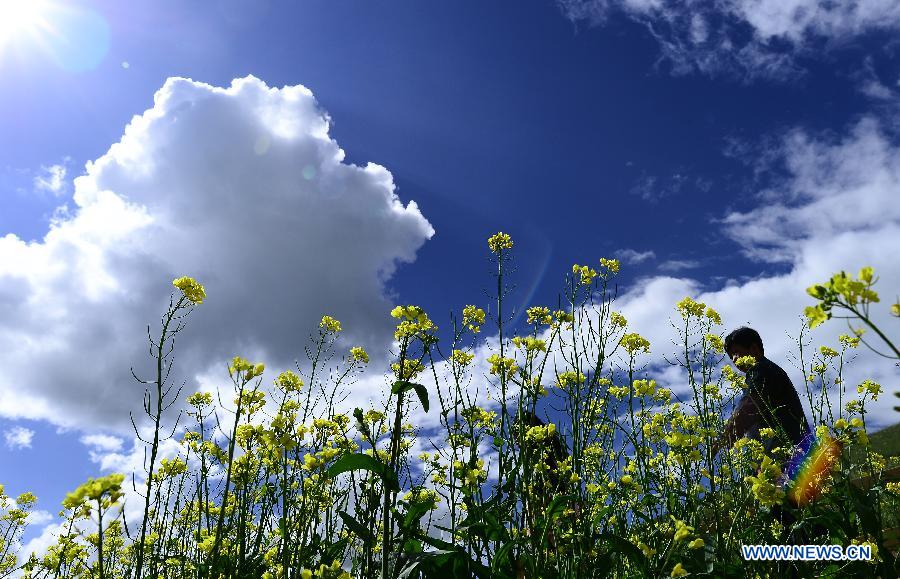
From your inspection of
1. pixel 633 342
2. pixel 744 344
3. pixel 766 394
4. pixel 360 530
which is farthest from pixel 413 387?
pixel 744 344

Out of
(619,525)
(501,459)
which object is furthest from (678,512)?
(501,459)

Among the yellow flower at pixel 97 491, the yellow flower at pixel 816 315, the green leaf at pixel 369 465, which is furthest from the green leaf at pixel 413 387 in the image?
the yellow flower at pixel 816 315

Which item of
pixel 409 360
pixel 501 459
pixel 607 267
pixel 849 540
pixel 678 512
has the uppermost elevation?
pixel 607 267

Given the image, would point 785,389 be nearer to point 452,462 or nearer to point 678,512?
point 678,512

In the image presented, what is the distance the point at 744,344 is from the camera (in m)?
4.62

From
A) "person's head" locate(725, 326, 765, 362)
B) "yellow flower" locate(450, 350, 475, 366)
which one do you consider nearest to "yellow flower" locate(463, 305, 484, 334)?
"yellow flower" locate(450, 350, 475, 366)

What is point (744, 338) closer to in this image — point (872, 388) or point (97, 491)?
point (872, 388)

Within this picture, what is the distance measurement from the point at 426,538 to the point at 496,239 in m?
1.97

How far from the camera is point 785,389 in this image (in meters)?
4.42

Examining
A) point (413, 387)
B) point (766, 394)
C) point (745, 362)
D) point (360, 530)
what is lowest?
point (360, 530)

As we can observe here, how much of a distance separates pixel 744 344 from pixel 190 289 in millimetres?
4159

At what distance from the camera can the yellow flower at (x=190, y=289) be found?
3.00 m

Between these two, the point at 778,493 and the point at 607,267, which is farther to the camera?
the point at 607,267

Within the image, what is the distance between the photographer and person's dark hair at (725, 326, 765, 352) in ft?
15.1
